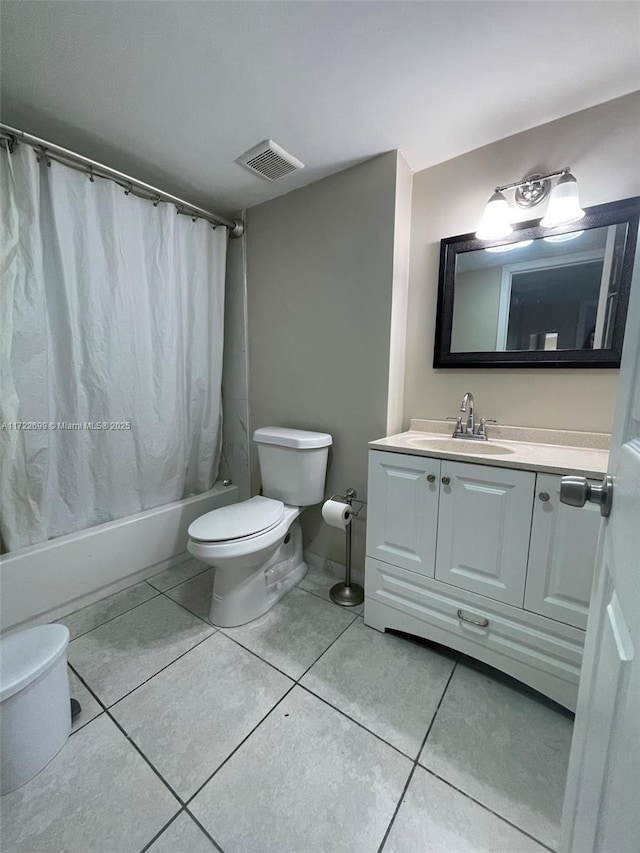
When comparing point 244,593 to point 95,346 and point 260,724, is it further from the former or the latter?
point 95,346

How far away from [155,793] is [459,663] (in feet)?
3.50

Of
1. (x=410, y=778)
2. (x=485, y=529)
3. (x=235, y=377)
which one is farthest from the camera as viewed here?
(x=235, y=377)

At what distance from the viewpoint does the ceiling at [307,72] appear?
36.3 inches

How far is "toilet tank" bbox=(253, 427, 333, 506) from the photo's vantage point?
65.4 inches

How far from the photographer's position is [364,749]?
98 cm

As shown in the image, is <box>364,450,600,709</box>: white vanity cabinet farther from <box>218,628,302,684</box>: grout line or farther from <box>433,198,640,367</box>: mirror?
<box>433,198,640,367</box>: mirror

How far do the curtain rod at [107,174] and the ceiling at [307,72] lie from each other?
0.30 ft

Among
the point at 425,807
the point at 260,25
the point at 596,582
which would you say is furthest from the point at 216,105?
the point at 425,807

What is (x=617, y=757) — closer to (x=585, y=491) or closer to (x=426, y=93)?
(x=585, y=491)

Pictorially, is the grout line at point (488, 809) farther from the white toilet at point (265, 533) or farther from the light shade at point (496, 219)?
the light shade at point (496, 219)

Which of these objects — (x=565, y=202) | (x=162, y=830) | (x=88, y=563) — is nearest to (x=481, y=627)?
(x=162, y=830)

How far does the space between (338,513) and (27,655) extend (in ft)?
3.68

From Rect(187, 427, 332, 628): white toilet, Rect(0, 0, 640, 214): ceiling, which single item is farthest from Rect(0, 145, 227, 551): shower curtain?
Rect(187, 427, 332, 628): white toilet

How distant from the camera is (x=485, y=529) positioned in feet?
3.75
